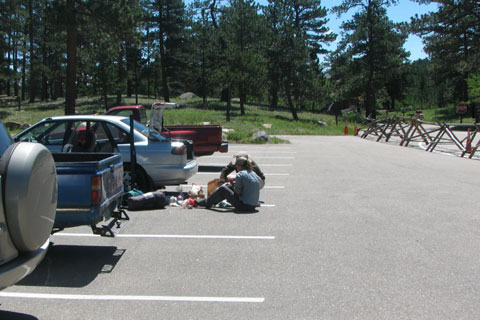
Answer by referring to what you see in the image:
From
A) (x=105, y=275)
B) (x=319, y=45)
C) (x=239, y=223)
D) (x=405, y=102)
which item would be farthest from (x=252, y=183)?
(x=405, y=102)

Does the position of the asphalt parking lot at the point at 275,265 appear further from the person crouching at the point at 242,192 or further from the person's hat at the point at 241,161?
the person's hat at the point at 241,161

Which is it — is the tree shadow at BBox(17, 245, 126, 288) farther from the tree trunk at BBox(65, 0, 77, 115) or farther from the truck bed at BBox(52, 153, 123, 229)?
the tree trunk at BBox(65, 0, 77, 115)

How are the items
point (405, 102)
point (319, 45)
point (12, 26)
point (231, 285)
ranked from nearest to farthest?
point (231, 285) → point (12, 26) → point (319, 45) → point (405, 102)

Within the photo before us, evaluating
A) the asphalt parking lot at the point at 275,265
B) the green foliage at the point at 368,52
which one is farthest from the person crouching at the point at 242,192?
the green foliage at the point at 368,52

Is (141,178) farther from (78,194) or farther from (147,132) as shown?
(78,194)

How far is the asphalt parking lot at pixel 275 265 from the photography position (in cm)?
424

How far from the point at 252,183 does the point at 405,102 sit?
95.4m

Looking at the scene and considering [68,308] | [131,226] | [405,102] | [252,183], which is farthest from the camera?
[405,102]

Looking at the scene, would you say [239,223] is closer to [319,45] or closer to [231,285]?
[231,285]

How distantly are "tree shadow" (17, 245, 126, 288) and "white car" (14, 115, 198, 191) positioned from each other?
2736mm

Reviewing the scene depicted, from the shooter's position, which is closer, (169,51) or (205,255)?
(205,255)

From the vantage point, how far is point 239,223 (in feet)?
24.3

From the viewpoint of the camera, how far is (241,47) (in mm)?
48406

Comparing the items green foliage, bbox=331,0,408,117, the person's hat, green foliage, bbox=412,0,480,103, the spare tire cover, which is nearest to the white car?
the person's hat
